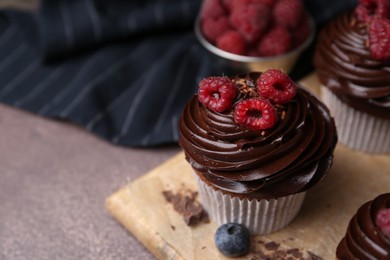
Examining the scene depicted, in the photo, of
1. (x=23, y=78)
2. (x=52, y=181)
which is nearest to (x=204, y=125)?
(x=52, y=181)

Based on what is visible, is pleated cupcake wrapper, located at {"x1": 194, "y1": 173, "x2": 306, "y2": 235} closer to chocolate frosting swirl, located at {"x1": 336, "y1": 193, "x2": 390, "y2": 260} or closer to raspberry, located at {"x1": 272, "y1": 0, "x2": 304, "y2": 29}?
chocolate frosting swirl, located at {"x1": 336, "y1": 193, "x2": 390, "y2": 260}

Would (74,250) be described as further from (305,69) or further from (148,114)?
(305,69)

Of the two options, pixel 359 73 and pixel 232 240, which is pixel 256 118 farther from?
pixel 359 73

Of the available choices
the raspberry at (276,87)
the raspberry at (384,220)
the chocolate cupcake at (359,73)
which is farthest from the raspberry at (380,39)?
the raspberry at (384,220)

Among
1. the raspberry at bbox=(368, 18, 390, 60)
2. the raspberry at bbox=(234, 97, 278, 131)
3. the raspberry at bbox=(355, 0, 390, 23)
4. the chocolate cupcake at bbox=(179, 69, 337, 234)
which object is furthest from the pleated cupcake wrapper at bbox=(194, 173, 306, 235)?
the raspberry at bbox=(355, 0, 390, 23)

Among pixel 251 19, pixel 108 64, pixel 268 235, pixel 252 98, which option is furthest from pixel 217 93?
pixel 108 64

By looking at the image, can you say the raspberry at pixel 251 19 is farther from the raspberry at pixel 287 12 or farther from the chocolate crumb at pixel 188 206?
the chocolate crumb at pixel 188 206
